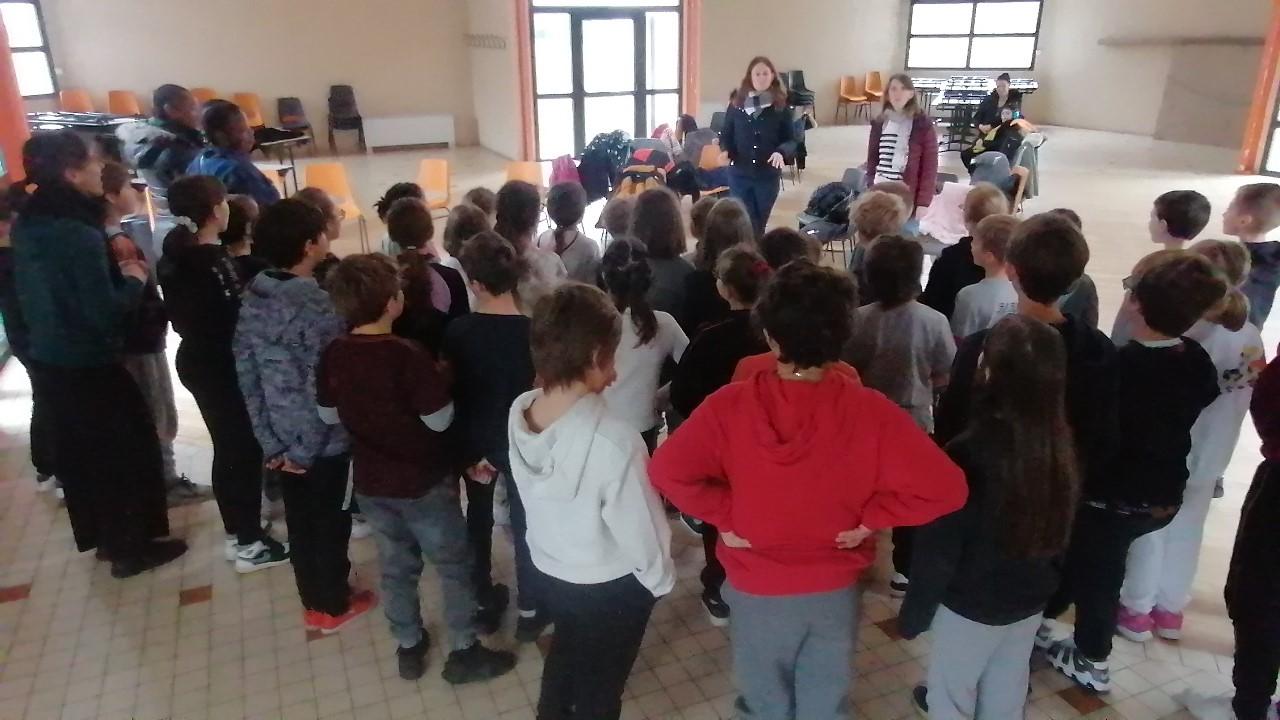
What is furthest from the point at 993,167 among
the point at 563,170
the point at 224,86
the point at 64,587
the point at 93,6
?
the point at 93,6

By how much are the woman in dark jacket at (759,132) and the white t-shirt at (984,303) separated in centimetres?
295

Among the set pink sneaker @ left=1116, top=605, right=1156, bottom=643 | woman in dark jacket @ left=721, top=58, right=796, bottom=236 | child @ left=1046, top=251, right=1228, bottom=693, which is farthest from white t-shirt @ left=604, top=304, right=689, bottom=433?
woman in dark jacket @ left=721, top=58, right=796, bottom=236

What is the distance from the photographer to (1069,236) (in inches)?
79.7

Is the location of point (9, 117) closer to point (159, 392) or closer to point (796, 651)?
point (159, 392)

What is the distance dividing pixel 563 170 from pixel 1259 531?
6.33 metres

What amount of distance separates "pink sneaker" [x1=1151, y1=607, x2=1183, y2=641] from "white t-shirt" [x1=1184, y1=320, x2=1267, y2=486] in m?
0.45

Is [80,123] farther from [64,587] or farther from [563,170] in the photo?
[64,587]

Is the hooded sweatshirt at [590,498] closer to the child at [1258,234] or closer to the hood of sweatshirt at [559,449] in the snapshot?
the hood of sweatshirt at [559,449]

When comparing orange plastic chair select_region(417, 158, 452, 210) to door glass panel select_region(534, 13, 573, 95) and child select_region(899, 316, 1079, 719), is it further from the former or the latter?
child select_region(899, 316, 1079, 719)

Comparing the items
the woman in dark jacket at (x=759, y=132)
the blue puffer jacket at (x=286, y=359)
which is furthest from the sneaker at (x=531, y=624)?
the woman in dark jacket at (x=759, y=132)

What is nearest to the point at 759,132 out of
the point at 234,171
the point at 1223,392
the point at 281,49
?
the point at 234,171

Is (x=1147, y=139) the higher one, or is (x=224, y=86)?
(x=224, y=86)

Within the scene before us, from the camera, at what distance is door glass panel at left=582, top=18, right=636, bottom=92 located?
11555mm

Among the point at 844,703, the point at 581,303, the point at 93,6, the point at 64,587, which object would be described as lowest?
the point at 64,587
